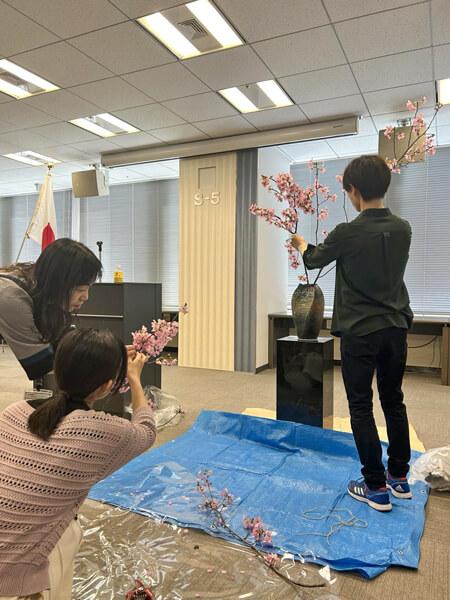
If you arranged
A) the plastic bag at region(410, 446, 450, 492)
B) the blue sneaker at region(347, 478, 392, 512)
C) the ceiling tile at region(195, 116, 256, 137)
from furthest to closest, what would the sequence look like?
the ceiling tile at region(195, 116, 256, 137) < the plastic bag at region(410, 446, 450, 492) < the blue sneaker at region(347, 478, 392, 512)

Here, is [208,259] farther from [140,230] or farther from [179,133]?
[140,230]

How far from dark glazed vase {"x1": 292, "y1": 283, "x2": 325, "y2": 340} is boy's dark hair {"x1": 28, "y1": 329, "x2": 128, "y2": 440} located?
1.90 metres

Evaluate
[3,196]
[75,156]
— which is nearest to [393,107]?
[75,156]

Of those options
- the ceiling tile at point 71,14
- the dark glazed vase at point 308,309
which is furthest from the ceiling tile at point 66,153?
the dark glazed vase at point 308,309

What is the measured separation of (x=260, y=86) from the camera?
Result: 3807 millimetres

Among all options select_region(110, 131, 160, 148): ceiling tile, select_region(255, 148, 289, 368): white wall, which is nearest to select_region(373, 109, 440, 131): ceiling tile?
select_region(255, 148, 289, 368): white wall

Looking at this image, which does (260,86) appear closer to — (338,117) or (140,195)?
(338,117)

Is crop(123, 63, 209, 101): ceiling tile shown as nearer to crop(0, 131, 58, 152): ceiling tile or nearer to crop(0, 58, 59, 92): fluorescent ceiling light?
crop(0, 58, 59, 92): fluorescent ceiling light

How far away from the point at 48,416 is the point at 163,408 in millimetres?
2479

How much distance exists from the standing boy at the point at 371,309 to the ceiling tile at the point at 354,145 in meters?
3.14

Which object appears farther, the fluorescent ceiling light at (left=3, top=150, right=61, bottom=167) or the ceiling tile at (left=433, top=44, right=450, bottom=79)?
the fluorescent ceiling light at (left=3, top=150, right=61, bottom=167)

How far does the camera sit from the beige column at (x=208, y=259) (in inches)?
204

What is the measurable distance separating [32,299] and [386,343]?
1369 mm

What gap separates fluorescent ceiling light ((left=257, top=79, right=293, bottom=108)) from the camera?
12.3ft
